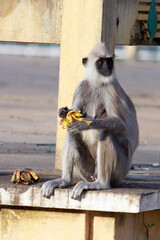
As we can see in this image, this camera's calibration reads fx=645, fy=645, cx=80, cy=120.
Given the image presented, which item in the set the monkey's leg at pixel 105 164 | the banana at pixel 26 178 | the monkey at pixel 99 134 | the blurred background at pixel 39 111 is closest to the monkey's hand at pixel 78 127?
the monkey at pixel 99 134

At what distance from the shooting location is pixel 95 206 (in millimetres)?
5676

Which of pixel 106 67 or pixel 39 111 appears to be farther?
pixel 39 111

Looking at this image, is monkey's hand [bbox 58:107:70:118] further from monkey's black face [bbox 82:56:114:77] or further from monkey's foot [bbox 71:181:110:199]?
monkey's foot [bbox 71:181:110:199]

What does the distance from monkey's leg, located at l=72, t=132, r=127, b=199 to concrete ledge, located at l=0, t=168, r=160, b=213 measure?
7cm

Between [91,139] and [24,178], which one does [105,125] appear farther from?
[24,178]

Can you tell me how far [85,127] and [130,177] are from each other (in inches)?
54.0

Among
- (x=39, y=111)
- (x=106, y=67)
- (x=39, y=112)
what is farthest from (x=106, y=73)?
(x=39, y=111)

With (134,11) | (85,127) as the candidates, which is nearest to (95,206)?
(85,127)

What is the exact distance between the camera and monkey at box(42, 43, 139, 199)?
5785mm

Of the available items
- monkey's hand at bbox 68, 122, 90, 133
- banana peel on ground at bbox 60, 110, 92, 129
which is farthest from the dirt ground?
monkey's hand at bbox 68, 122, 90, 133

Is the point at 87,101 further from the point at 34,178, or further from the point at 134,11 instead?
the point at 134,11

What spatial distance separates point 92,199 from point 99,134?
60 cm

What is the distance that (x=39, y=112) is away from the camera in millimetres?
16703

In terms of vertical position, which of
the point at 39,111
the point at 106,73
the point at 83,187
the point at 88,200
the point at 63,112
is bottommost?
the point at 88,200
